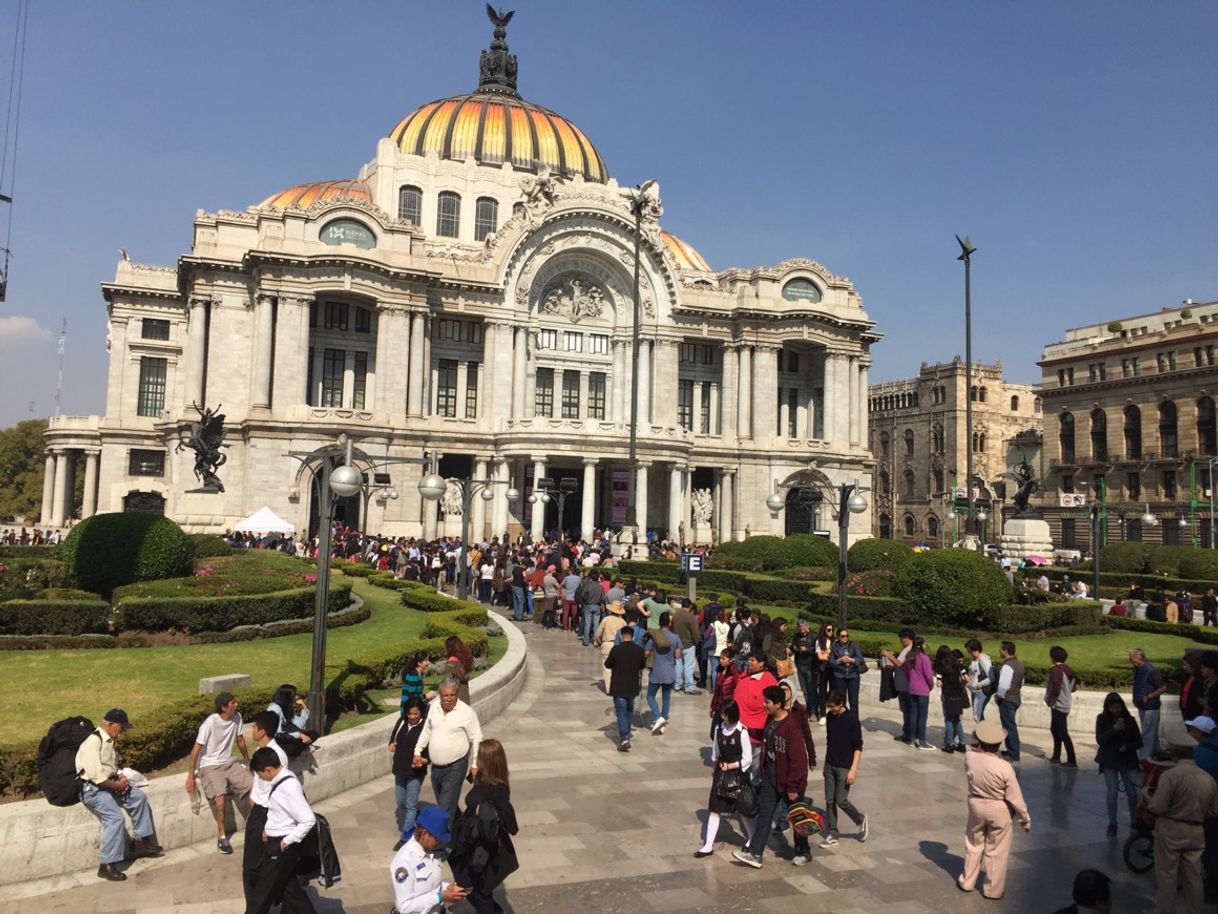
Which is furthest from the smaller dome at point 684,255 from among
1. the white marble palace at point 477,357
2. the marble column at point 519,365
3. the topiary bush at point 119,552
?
the topiary bush at point 119,552

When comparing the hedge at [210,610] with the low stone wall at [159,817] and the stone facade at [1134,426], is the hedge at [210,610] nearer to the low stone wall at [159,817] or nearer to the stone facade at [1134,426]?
the low stone wall at [159,817]

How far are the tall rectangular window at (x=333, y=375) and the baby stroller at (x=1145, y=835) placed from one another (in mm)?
47058

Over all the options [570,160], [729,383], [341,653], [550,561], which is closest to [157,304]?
[570,160]

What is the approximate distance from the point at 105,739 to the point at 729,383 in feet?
176

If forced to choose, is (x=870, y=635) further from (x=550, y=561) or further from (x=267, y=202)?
(x=267, y=202)

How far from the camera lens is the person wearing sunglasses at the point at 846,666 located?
14.4 meters

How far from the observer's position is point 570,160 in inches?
2689

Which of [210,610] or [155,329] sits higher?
[155,329]

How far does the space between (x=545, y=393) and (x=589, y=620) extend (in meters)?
34.5

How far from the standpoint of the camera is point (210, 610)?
1916cm

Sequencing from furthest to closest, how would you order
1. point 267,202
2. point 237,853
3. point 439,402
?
point 267,202 → point 439,402 → point 237,853

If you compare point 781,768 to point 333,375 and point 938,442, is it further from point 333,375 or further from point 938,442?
point 938,442

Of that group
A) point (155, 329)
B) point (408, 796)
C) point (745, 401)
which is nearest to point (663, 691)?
point (408, 796)

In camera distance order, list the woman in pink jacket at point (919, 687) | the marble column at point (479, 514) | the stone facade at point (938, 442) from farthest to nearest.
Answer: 1. the stone facade at point (938, 442)
2. the marble column at point (479, 514)
3. the woman in pink jacket at point (919, 687)
